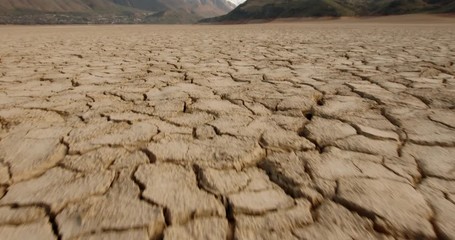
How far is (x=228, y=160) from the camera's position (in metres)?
0.98

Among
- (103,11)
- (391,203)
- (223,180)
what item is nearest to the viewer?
(391,203)

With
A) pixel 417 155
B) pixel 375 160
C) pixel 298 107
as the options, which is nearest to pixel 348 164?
pixel 375 160

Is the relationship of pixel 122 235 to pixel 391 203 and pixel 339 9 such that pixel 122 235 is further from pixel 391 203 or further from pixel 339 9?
pixel 339 9

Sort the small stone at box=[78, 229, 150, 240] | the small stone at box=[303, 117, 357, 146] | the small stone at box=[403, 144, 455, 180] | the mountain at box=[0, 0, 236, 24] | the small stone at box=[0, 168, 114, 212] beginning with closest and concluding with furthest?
the small stone at box=[78, 229, 150, 240], the small stone at box=[0, 168, 114, 212], the small stone at box=[403, 144, 455, 180], the small stone at box=[303, 117, 357, 146], the mountain at box=[0, 0, 236, 24]

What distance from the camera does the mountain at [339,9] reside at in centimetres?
2077

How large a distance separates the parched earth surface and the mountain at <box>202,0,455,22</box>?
21706mm

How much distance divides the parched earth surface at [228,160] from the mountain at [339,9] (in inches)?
855

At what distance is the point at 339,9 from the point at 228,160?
28.5m

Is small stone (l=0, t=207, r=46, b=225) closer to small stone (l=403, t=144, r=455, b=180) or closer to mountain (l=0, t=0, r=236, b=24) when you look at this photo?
small stone (l=403, t=144, r=455, b=180)

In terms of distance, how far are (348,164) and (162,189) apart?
0.60 metres

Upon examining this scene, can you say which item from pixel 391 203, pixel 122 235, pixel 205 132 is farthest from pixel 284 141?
pixel 122 235

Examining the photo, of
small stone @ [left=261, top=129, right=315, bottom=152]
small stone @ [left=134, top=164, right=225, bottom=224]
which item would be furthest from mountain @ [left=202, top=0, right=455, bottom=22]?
small stone @ [left=134, top=164, right=225, bottom=224]

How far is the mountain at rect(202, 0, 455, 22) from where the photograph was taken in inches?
818

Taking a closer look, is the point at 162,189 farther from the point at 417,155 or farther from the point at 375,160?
the point at 417,155
